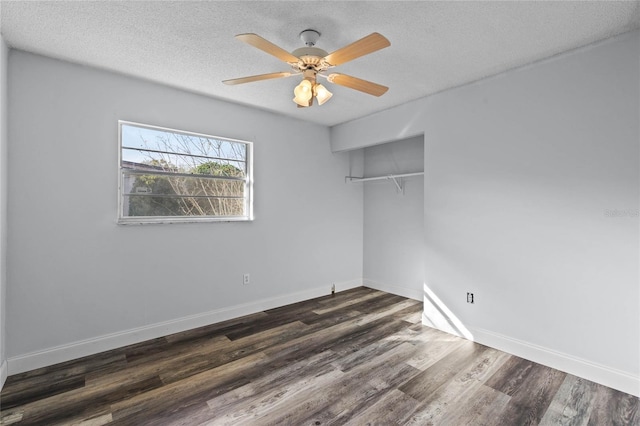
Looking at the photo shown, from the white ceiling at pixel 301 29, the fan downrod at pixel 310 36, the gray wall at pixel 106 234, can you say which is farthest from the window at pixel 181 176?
the fan downrod at pixel 310 36

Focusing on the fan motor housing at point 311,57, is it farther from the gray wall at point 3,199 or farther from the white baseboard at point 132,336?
the white baseboard at point 132,336

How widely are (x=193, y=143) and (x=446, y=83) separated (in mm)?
2718

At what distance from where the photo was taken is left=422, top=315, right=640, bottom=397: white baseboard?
2.20m

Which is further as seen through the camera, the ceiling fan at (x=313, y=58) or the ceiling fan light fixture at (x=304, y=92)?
the ceiling fan light fixture at (x=304, y=92)

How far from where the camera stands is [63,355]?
260 centimetres

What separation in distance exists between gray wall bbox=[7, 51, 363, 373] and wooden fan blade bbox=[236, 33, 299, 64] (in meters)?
1.77

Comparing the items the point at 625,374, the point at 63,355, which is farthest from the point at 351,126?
the point at 63,355

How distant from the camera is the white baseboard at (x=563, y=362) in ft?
7.22

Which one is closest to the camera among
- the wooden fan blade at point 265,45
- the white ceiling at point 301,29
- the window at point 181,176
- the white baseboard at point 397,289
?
the wooden fan blade at point 265,45

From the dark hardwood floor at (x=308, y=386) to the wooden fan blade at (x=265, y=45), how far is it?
224 centimetres

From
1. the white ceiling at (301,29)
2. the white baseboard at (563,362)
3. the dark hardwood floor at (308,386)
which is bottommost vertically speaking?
the dark hardwood floor at (308,386)

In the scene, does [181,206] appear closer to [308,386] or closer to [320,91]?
[320,91]

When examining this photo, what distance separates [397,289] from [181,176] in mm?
3269

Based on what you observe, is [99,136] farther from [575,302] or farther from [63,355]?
[575,302]
